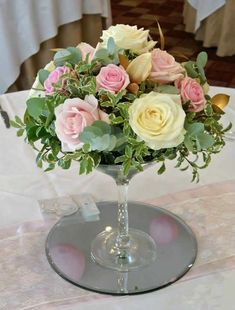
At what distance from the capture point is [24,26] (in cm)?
224

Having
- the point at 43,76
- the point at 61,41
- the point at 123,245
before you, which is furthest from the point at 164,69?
the point at 61,41

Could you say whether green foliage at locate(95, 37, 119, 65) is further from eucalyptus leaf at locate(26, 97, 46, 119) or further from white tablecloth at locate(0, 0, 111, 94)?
white tablecloth at locate(0, 0, 111, 94)

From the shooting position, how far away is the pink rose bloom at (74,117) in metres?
0.67

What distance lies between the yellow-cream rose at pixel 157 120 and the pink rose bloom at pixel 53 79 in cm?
13

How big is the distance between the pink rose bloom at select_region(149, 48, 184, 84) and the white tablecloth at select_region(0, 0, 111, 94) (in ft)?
5.07

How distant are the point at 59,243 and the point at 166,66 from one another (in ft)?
1.12

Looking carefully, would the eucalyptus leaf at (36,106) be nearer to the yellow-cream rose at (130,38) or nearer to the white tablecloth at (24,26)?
the yellow-cream rose at (130,38)

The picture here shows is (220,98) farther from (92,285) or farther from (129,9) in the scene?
(129,9)

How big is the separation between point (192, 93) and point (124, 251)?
289 mm

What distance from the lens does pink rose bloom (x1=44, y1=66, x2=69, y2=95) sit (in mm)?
720

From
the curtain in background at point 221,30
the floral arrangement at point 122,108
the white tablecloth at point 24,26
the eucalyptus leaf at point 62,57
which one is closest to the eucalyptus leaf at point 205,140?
the floral arrangement at point 122,108

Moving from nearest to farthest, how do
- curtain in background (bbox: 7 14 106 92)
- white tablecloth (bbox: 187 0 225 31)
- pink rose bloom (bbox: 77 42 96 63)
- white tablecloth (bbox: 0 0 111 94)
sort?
pink rose bloom (bbox: 77 42 96 63) → white tablecloth (bbox: 0 0 111 94) → curtain in background (bbox: 7 14 106 92) → white tablecloth (bbox: 187 0 225 31)

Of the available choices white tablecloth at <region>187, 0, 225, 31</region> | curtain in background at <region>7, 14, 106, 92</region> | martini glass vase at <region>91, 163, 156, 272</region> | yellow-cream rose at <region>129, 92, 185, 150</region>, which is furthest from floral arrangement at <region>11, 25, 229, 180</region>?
white tablecloth at <region>187, 0, 225, 31</region>

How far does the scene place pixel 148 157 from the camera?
714mm
